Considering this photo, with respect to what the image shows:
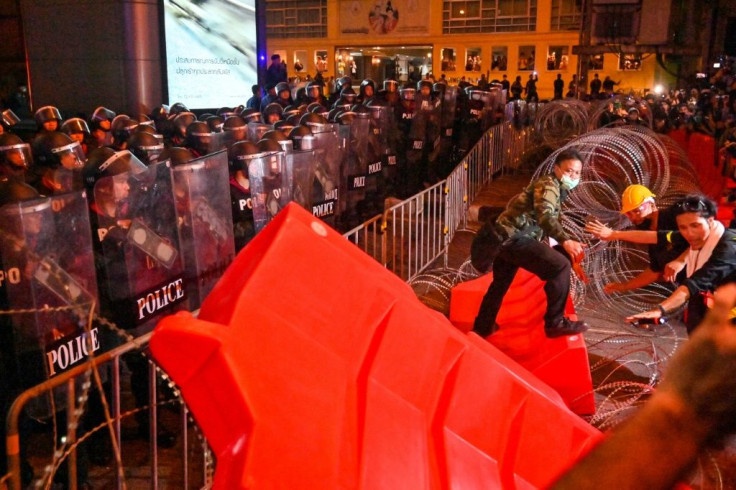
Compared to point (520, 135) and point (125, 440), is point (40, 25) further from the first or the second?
point (125, 440)

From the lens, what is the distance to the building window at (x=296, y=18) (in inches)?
1741

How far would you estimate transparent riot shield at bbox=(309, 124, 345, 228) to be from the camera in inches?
297

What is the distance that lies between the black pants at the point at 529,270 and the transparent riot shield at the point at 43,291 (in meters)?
3.27

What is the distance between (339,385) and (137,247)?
8.01 ft

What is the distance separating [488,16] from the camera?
3938 centimetres

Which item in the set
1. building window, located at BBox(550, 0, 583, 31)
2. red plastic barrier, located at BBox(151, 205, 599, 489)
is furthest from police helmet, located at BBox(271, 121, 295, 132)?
building window, located at BBox(550, 0, 583, 31)

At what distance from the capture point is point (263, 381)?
254 centimetres

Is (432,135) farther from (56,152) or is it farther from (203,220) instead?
(56,152)

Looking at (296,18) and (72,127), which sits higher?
(296,18)

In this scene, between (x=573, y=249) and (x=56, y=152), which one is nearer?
(x=56, y=152)

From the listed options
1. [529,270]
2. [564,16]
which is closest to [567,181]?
[529,270]

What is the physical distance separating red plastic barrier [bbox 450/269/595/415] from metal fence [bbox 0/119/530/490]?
0.98 m

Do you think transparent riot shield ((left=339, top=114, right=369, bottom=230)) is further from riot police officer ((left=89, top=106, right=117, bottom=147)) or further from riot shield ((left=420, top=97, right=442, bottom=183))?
riot shield ((left=420, top=97, right=442, bottom=183))

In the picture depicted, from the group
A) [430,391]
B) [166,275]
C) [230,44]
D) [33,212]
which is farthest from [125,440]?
[230,44]
